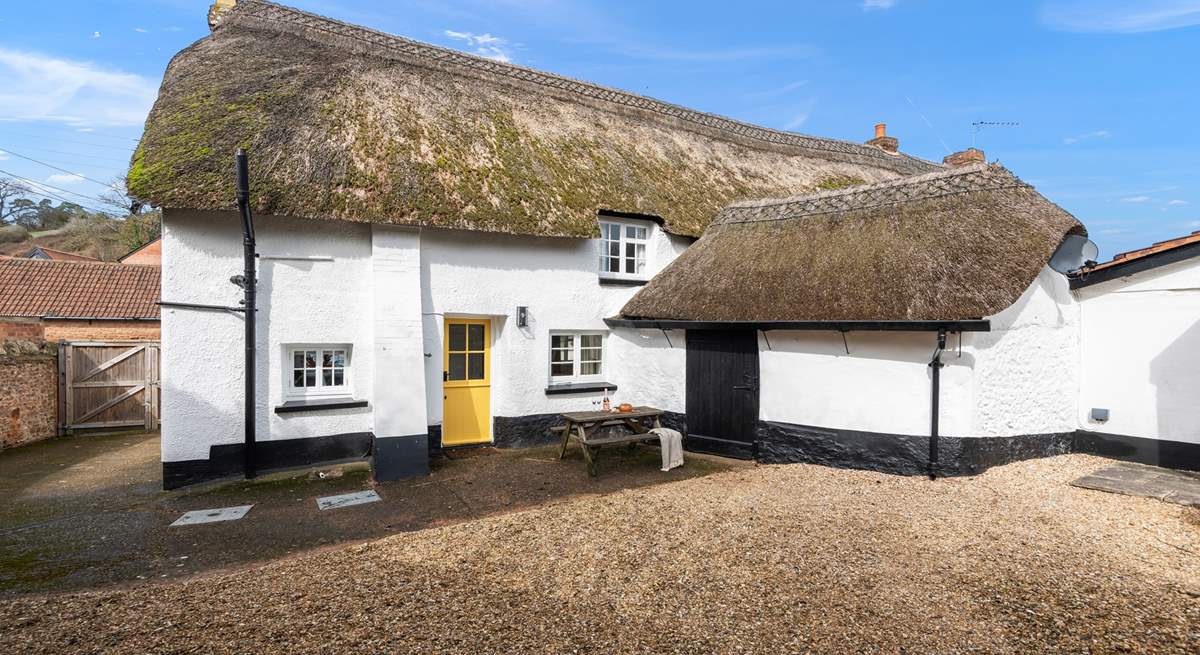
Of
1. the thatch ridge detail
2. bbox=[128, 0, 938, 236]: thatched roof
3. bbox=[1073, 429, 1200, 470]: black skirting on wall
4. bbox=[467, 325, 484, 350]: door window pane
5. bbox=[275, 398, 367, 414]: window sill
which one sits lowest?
bbox=[1073, 429, 1200, 470]: black skirting on wall

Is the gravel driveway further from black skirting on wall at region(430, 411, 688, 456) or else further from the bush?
the bush

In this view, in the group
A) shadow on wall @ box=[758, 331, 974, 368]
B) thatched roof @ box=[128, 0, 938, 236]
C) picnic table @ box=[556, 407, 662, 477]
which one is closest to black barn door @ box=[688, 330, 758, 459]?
shadow on wall @ box=[758, 331, 974, 368]

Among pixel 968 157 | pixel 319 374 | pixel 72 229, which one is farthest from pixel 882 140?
pixel 72 229

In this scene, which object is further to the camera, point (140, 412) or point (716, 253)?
point (140, 412)

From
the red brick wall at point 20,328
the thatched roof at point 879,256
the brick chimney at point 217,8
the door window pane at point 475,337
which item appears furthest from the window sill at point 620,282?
the red brick wall at point 20,328

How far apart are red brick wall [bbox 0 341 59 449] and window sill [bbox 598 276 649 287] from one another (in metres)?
10.0

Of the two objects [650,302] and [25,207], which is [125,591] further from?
[25,207]

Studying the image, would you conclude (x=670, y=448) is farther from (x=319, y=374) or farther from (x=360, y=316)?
(x=319, y=374)

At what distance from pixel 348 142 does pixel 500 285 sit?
299 centimetres

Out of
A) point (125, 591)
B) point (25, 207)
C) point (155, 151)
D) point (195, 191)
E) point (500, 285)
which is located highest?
point (25, 207)

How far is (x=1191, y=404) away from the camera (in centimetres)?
725

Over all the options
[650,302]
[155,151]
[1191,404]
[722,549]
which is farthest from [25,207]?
[1191,404]

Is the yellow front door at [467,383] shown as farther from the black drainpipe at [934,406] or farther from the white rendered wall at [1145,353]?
the white rendered wall at [1145,353]

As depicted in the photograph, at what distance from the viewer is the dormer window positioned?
10.2 m
